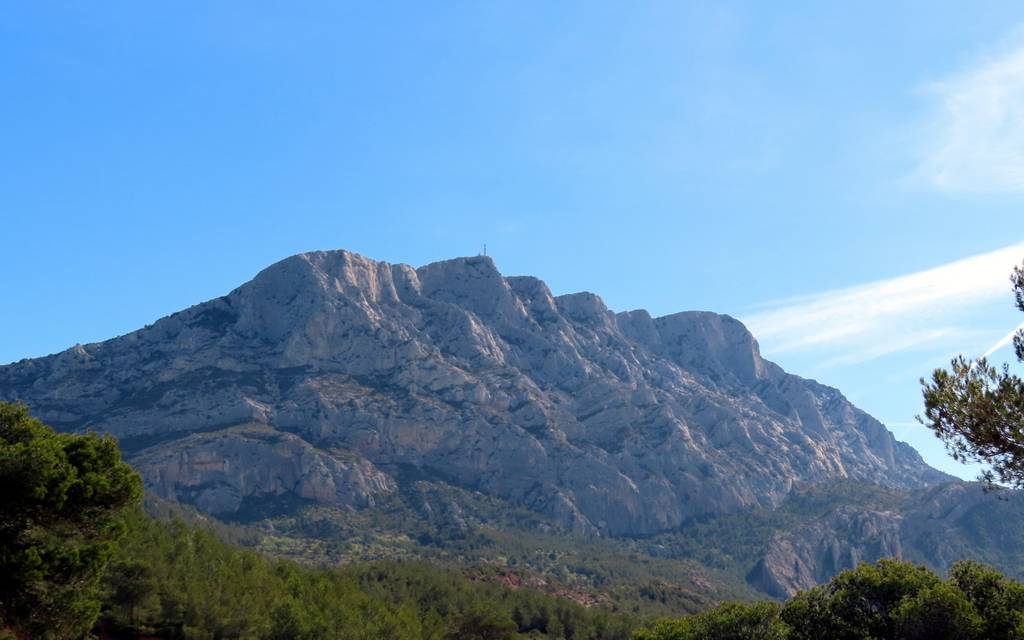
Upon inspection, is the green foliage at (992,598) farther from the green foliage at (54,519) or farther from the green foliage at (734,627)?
the green foliage at (54,519)

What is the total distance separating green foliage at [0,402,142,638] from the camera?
2927 centimetres

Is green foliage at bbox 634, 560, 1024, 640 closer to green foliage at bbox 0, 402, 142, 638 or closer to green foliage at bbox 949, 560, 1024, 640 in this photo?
green foliage at bbox 949, 560, 1024, 640

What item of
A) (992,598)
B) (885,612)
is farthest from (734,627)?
(992,598)

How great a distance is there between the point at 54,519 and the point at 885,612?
40.9 metres

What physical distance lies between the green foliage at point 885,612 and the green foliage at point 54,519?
33.2 meters

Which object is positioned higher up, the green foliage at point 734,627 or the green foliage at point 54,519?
the green foliage at point 54,519

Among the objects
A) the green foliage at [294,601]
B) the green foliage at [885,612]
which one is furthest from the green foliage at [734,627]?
the green foliage at [294,601]

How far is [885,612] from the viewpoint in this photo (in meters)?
45.6

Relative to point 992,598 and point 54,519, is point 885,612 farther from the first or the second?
point 54,519

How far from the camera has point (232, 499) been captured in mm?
174250

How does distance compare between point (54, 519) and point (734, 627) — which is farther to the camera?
point (734, 627)

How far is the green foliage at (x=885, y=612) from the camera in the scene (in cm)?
4081

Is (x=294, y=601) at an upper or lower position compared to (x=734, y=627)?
upper

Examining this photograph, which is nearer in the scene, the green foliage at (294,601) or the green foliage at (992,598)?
the green foliage at (992,598)
